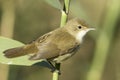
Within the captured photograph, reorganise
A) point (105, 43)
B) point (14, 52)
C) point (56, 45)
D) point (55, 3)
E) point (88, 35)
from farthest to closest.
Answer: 1. point (88, 35)
2. point (56, 45)
3. point (105, 43)
4. point (14, 52)
5. point (55, 3)

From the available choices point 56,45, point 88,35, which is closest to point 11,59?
point 56,45

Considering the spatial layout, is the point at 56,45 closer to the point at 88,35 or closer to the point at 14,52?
the point at 14,52

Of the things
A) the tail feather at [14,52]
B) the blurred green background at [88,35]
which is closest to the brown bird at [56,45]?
the tail feather at [14,52]

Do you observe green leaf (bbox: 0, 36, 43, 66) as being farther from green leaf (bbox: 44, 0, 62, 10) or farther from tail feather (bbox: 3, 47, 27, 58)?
green leaf (bbox: 44, 0, 62, 10)

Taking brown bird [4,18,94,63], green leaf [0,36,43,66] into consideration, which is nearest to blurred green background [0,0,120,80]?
brown bird [4,18,94,63]

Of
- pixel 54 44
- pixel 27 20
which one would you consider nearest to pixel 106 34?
pixel 54 44

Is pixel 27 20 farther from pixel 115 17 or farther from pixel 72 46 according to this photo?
pixel 115 17

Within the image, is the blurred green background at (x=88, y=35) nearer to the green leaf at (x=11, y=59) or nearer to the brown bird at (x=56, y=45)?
the brown bird at (x=56, y=45)
